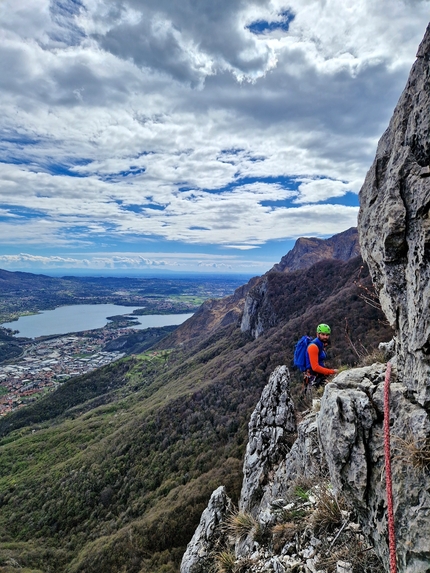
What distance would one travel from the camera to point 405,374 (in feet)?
12.9

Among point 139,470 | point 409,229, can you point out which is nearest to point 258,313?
point 139,470

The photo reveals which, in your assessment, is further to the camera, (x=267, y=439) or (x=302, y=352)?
(x=267, y=439)

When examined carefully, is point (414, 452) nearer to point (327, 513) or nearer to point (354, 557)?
point (354, 557)

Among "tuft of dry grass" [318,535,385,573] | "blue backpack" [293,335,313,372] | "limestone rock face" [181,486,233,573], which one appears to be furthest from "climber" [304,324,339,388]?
"limestone rock face" [181,486,233,573]

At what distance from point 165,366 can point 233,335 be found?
29998 mm

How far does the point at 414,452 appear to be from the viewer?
3262mm

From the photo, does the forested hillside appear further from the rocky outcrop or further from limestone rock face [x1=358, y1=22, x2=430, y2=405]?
the rocky outcrop

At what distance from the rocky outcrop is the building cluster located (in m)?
108

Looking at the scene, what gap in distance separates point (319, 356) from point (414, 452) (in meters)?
4.77

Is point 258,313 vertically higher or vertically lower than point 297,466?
lower

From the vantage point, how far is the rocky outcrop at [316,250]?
144 m

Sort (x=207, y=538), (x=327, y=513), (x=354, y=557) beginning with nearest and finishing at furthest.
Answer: (x=354, y=557), (x=327, y=513), (x=207, y=538)

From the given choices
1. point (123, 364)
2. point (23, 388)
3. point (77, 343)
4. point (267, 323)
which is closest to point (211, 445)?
point (267, 323)

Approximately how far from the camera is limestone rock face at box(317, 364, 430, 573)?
3162mm
